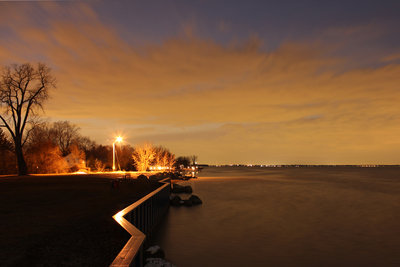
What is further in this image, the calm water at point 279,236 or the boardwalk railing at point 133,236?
the calm water at point 279,236

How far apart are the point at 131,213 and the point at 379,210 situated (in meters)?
34.2

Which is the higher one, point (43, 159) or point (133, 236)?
point (43, 159)

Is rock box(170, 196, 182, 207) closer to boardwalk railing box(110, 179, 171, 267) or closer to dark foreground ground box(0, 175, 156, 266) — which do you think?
boardwalk railing box(110, 179, 171, 267)

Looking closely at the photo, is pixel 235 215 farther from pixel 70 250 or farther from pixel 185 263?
pixel 70 250

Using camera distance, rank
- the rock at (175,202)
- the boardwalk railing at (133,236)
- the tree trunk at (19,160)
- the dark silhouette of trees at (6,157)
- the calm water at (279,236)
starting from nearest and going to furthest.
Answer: the boardwalk railing at (133,236) → the calm water at (279,236) → the rock at (175,202) → the tree trunk at (19,160) → the dark silhouette of trees at (6,157)

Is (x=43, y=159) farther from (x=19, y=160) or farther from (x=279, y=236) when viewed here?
(x=279, y=236)

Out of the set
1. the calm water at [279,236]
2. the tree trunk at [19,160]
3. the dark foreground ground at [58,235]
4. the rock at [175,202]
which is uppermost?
the tree trunk at [19,160]

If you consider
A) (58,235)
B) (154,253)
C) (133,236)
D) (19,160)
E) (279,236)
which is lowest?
(279,236)

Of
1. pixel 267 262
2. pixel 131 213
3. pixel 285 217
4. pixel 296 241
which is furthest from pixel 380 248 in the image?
pixel 131 213

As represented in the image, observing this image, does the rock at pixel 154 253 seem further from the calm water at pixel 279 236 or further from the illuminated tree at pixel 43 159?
the illuminated tree at pixel 43 159

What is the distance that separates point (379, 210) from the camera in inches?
1428

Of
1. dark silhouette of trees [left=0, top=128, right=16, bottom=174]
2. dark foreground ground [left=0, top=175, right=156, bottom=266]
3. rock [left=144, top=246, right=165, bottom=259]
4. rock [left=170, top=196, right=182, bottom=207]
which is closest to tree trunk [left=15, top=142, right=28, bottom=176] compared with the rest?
dark silhouette of trees [left=0, top=128, right=16, bottom=174]

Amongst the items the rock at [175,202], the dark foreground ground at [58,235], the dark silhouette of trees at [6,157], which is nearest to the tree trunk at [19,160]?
the dark silhouette of trees at [6,157]

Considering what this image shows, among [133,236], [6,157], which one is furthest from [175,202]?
[6,157]
